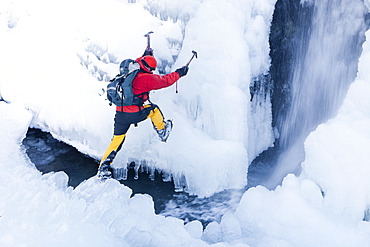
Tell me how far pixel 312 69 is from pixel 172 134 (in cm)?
264

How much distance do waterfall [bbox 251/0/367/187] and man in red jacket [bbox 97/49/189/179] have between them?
1.80 meters

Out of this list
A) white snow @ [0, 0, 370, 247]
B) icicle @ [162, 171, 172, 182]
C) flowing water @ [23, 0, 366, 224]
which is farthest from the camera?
flowing water @ [23, 0, 366, 224]

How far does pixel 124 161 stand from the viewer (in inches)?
175

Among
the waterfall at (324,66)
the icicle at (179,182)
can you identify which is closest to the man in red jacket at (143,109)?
the icicle at (179,182)

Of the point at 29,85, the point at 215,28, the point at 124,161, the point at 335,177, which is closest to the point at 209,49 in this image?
the point at 215,28

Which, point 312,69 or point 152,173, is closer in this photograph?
point 152,173

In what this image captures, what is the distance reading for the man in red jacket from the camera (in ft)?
11.5

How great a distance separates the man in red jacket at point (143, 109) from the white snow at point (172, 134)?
0.38 metres

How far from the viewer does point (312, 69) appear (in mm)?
5277

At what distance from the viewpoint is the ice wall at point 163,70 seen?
4.13 metres

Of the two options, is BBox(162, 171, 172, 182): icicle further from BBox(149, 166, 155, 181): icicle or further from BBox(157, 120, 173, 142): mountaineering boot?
BBox(157, 120, 173, 142): mountaineering boot

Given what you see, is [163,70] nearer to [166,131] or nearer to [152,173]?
[166,131]

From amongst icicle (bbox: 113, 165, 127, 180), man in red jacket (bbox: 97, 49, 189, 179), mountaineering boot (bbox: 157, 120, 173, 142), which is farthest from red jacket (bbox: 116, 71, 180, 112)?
icicle (bbox: 113, 165, 127, 180)

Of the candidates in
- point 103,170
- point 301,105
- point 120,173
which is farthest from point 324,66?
point 103,170
